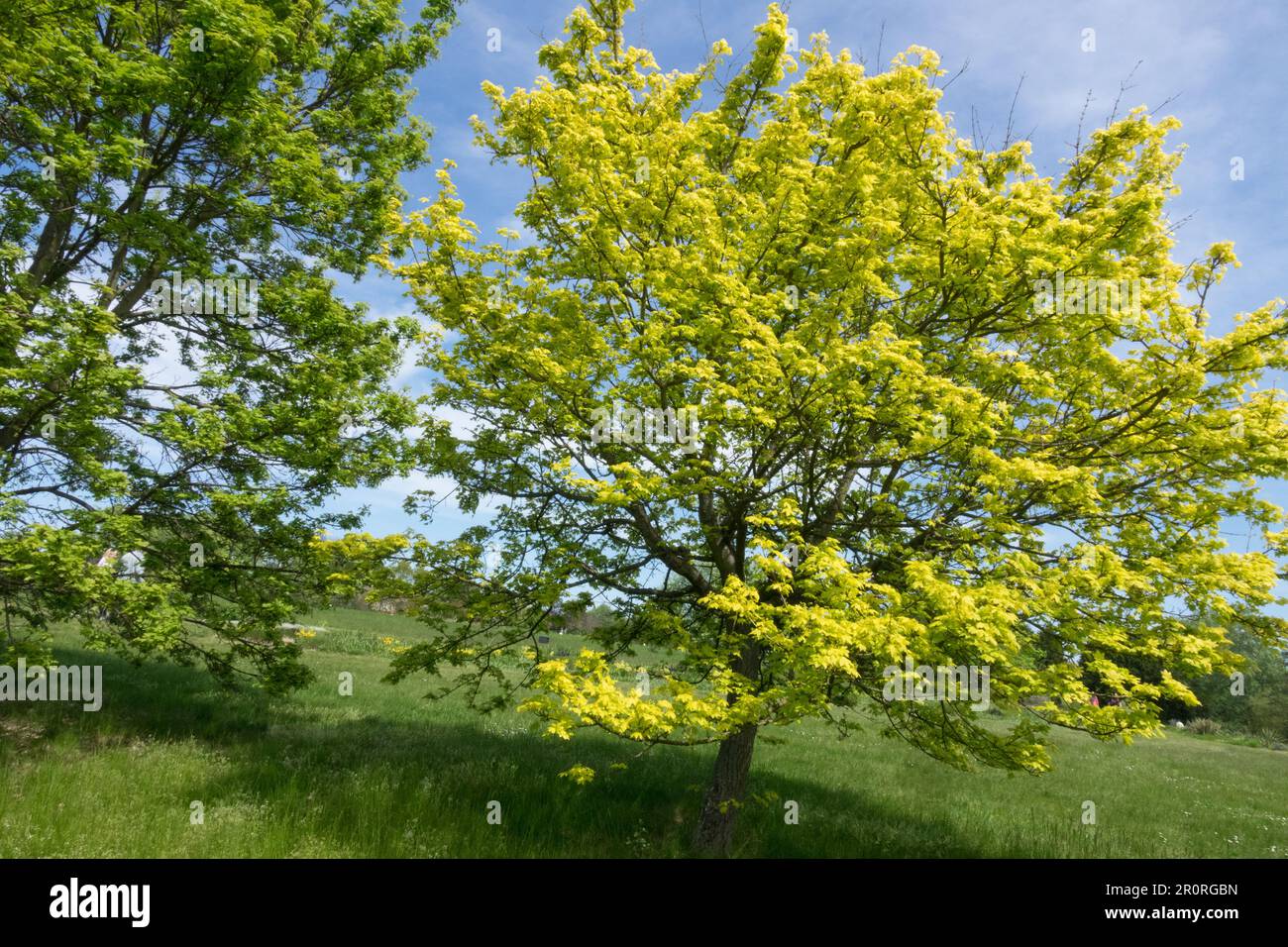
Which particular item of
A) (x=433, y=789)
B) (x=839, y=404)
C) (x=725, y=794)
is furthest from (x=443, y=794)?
(x=839, y=404)

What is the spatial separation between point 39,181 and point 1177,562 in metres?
15.2

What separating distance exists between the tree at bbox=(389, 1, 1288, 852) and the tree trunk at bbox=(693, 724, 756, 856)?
1.6 inches

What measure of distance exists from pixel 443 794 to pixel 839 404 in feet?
25.9

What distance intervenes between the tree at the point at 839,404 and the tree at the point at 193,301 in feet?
8.93

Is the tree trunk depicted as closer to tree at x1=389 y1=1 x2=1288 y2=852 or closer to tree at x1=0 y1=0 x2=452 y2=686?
tree at x1=389 y1=1 x2=1288 y2=852

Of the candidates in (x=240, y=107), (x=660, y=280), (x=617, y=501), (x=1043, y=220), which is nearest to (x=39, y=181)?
(x=240, y=107)

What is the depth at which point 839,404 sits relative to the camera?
7.09 m

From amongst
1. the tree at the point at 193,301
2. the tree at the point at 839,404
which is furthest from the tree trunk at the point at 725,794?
the tree at the point at 193,301

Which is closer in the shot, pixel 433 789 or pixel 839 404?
pixel 839 404

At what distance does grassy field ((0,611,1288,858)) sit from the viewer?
7641 millimetres

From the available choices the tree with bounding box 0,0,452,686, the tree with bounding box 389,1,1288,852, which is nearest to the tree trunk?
the tree with bounding box 389,1,1288,852

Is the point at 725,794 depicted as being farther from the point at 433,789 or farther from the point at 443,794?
the point at 433,789

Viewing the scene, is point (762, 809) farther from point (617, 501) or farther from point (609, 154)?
point (609, 154)

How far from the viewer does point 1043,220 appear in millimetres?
7258
